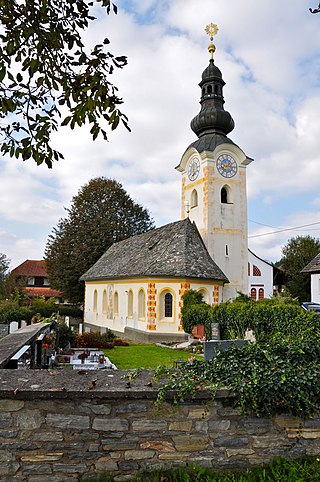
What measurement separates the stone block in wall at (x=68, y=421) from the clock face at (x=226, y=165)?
2576cm

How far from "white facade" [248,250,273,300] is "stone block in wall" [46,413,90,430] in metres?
38.7

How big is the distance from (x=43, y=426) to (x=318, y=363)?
3.18 meters

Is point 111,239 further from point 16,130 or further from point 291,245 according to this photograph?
point 16,130

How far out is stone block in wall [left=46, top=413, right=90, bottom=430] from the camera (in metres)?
4.37

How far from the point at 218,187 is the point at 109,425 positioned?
25229 millimetres

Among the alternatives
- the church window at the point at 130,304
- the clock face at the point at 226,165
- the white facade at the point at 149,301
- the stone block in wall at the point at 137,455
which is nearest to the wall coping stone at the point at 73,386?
the stone block in wall at the point at 137,455

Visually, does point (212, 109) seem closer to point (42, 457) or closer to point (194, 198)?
point (194, 198)

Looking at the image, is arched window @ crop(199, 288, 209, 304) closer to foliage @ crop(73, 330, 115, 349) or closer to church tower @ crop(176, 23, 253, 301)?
church tower @ crop(176, 23, 253, 301)

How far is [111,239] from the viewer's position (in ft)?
134

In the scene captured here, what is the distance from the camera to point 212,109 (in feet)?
97.0

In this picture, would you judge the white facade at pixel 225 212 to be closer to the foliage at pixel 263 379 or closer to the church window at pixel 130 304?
the church window at pixel 130 304

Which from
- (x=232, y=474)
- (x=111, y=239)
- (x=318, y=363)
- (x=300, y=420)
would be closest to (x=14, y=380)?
(x=232, y=474)

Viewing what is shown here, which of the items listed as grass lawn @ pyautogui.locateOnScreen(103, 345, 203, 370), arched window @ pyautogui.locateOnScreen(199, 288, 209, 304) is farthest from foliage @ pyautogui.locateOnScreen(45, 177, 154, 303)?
grass lawn @ pyautogui.locateOnScreen(103, 345, 203, 370)

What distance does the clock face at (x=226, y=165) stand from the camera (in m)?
28.9
